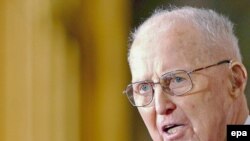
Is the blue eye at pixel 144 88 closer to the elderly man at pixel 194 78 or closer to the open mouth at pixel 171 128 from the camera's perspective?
the elderly man at pixel 194 78

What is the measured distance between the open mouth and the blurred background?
81 mm

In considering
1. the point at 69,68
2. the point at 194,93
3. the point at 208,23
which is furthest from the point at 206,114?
the point at 69,68

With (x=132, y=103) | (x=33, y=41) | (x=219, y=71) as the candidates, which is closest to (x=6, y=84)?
(x=33, y=41)

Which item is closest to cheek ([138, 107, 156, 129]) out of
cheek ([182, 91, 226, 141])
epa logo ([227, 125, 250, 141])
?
cheek ([182, 91, 226, 141])

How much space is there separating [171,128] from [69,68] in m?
0.40

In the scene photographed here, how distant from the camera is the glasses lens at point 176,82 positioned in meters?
1.77

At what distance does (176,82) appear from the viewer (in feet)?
5.82

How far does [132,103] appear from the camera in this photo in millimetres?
1862

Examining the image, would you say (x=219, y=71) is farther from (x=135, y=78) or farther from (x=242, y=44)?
(x=135, y=78)

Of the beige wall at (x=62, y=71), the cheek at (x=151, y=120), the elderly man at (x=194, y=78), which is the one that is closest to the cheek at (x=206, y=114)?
the elderly man at (x=194, y=78)

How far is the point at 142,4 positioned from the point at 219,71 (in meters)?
0.34

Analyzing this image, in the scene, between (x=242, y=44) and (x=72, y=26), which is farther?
(x=72, y=26)

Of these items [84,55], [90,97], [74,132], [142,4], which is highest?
[142,4]

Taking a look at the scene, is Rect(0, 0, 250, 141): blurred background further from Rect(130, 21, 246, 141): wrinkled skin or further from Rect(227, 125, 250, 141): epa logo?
Rect(227, 125, 250, 141): epa logo
